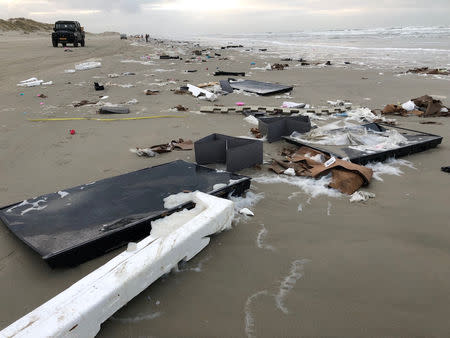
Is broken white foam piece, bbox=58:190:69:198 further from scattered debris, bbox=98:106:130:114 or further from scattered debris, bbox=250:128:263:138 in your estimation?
scattered debris, bbox=98:106:130:114

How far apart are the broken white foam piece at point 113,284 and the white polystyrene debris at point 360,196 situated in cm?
117

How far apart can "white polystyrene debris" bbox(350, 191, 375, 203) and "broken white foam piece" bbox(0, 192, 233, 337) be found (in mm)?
1168

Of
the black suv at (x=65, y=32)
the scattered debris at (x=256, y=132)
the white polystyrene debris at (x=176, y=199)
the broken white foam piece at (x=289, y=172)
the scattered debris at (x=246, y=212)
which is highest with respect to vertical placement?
the black suv at (x=65, y=32)

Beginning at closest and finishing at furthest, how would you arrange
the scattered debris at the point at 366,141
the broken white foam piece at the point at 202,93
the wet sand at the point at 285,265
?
the wet sand at the point at 285,265
the scattered debris at the point at 366,141
the broken white foam piece at the point at 202,93

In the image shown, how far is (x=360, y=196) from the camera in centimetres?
248

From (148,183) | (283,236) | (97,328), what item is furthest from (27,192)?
(283,236)

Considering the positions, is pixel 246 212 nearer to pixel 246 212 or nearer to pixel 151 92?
pixel 246 212

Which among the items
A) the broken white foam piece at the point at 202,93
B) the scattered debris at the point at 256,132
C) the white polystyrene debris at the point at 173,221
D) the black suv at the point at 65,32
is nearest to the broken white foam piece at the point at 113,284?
the white polystyrene debris at the point at 173,221

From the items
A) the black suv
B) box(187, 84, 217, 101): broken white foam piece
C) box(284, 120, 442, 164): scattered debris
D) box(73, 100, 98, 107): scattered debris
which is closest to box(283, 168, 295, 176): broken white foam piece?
box(284, 120, 442, 164): scattered debris

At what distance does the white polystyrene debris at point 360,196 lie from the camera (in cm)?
246

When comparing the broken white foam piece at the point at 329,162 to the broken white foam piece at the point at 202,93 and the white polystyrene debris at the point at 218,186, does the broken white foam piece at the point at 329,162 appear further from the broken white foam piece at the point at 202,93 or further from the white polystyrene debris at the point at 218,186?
the broken white foam piece at the point at 202,93

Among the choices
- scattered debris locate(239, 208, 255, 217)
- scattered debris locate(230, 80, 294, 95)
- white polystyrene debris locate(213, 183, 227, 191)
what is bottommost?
scattered debris locate(239, 208, 255, 217)

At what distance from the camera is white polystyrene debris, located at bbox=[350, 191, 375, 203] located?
2.46m

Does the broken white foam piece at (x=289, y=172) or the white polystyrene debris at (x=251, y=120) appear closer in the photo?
the broken white foam piece at (x=289, y=172)
